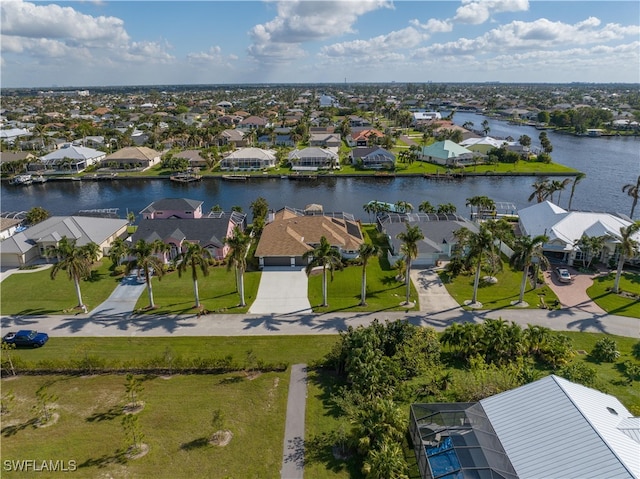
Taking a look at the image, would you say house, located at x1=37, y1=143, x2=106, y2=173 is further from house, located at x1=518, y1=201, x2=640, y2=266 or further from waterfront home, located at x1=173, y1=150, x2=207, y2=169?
house, located at x1=518, y1=201, x2=640, y2=266

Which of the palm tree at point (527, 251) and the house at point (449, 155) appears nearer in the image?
the palm tree at point (527, 251)

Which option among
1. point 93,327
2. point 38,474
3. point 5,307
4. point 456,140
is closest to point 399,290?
point 93,327

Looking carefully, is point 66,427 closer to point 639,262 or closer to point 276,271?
point 276,271

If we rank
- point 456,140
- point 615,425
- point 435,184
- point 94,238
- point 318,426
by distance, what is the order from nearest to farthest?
point 615,425 → point 318,426 → point 94,238 → point 435,184 → point 456,140

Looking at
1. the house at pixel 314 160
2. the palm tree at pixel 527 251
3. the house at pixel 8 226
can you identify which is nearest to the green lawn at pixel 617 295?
the palm tree at pixel 527 251

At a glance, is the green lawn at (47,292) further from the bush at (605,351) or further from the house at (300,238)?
the bush at (605,351)
